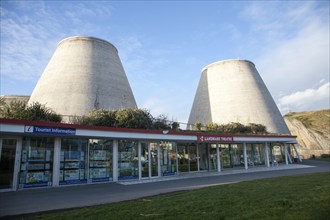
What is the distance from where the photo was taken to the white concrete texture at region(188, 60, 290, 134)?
33688mm

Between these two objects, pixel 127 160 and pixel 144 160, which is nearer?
pixel 127 160

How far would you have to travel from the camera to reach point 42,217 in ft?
18.8

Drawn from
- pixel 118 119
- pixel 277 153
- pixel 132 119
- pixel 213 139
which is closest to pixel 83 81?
pixel 118 119

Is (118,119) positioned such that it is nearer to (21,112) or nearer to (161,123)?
(161,123)

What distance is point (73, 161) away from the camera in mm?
12703

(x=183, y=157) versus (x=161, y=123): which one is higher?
(x=161, y=123)

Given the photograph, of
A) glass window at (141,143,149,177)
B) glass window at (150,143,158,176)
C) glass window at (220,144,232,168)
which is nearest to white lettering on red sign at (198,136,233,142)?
glass window at (220,144,232,168)

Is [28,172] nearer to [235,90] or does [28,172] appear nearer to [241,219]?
[241,219]

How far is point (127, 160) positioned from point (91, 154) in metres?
2.12

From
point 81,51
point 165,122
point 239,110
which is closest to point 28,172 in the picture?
point 165,122

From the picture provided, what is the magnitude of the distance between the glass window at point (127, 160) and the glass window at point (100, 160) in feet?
1.95

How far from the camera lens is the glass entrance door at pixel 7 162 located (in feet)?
35.1

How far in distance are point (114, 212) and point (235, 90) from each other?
1264 inches

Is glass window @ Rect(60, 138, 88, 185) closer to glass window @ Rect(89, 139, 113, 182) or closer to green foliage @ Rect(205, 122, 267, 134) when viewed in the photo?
glass window @ Rect(89, 139, 113, 182)
